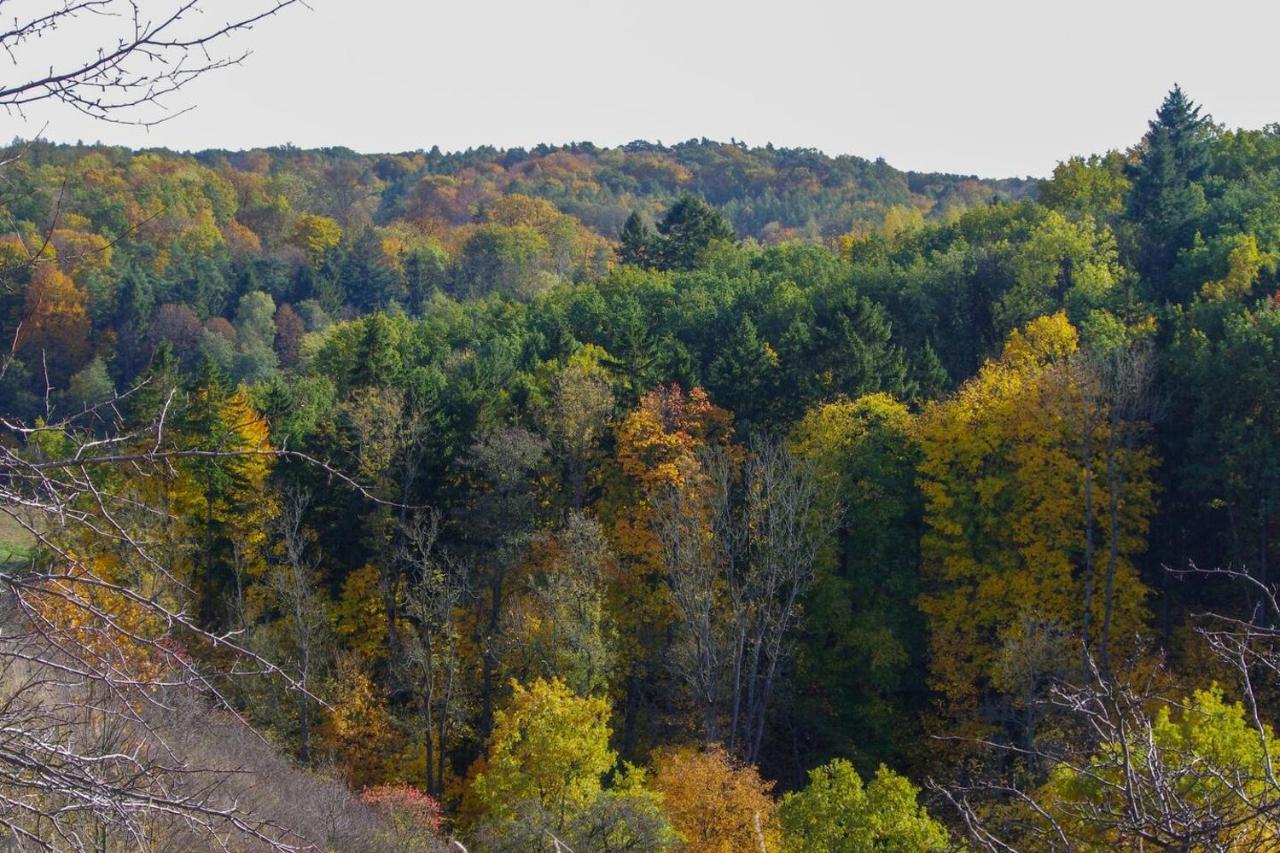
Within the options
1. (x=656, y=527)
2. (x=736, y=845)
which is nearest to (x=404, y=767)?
(x=656, y=527)

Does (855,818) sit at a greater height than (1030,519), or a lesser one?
lesser

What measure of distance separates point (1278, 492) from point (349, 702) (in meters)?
19.3

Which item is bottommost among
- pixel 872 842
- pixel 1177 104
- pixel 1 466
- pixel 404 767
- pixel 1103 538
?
pixel 404 767

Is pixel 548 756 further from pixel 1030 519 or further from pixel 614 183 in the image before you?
pixel 614 183

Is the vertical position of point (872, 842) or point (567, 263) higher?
point (567, 263)

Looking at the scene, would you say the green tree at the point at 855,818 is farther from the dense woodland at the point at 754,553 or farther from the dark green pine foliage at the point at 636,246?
the dark green pine foliage at the point at 636,246

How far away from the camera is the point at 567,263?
7762cm

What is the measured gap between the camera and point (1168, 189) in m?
41.2

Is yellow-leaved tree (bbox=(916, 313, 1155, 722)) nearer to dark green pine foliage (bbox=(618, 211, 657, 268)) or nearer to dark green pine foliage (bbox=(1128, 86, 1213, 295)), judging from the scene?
dark green pine foliage (bbox=(1128, 86, 1213, 295))

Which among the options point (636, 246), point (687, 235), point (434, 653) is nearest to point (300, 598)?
point (434, 653)

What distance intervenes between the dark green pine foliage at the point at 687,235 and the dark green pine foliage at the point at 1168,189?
1873 centimetres

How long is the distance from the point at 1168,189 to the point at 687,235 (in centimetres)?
2210

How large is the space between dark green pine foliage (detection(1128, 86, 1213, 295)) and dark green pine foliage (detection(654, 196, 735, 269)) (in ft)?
61.4

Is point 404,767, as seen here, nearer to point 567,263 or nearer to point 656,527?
point 656,527
